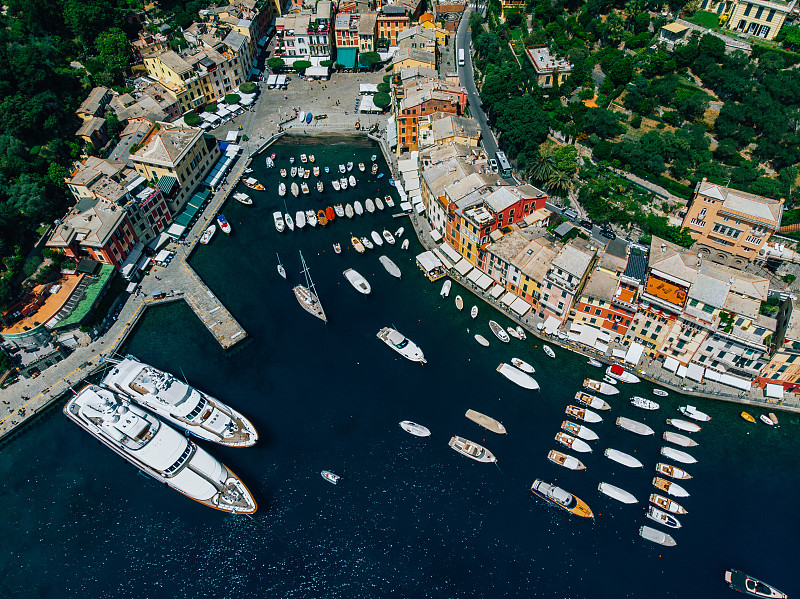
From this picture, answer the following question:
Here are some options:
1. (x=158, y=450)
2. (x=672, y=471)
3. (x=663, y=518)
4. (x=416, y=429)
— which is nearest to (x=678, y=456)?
(x=672, y=471)

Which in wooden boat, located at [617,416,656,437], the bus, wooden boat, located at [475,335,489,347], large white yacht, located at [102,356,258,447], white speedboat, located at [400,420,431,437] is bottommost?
large white yacht, located at [102,356,258,447]

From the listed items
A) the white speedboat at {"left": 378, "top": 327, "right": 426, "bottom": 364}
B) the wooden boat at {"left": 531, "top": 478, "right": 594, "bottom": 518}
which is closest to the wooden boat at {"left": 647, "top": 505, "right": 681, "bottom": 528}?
the wooden boat at {"left": 531, "top": 478, "right": 594, "bottom": 518}

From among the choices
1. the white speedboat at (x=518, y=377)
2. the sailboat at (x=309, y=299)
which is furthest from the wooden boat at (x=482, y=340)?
the sailboat at (x=309, y=299)

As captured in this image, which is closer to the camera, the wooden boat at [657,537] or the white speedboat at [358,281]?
the wooden boat at [657,537]

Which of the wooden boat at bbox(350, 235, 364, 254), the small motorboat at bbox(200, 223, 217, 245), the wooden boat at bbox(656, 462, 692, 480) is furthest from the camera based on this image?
the small motorboat at bbox(200, 223, 217, 245)

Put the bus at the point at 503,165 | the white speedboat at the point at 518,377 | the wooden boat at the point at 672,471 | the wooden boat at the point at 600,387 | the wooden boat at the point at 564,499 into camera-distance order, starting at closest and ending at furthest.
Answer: the wooden boat at the point at 564,499, the wooden boat at the point at 672,471, the wooden boat at the point at 600,387, the white speedboat at the point at 518,377, the bus at the point at 503,165

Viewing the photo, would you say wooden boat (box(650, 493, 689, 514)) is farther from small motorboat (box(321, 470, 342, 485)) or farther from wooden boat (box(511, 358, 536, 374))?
small motorboat (box(321, 470, 342, 485))

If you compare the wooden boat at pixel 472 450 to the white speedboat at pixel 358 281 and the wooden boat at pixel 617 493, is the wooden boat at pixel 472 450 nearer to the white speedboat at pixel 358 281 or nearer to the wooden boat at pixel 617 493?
the wooden boat at pixel 617 493
